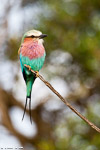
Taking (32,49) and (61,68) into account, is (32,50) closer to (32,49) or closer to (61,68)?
(32,49)

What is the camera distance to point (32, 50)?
2100 millimetres

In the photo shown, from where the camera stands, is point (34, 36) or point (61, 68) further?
point (61, 68)

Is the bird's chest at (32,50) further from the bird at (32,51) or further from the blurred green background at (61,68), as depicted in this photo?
the blurred green background at (61,68)

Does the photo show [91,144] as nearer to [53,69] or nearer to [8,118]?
[53,69]

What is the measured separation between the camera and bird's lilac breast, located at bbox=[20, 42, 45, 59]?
204 centimetres

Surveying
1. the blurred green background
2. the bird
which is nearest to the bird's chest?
the bird

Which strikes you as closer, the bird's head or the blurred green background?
the bird's head

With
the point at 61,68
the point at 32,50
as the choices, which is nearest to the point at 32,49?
the point at 32,50

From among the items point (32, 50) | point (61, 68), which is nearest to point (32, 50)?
point (32, 50)

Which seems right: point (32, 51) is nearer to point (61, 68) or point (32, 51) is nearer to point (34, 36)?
point (34, 36)

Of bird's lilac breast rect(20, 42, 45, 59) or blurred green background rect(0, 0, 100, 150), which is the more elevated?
blurred green background rect(0, 0, 100, 150)

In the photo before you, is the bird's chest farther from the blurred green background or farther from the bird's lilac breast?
the blurred green background

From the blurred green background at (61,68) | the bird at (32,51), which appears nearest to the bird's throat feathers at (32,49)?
the bird at (32,51)

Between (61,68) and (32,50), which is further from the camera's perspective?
(61,68)
